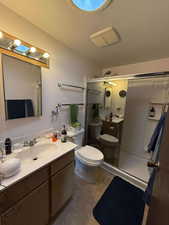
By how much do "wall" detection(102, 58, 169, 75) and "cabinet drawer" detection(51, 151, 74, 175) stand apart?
87.2 inches

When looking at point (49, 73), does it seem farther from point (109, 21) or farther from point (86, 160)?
point (86, 160)

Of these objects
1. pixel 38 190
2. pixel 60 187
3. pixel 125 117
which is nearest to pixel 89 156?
pixel 60 187

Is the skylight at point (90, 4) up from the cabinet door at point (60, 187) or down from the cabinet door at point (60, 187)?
up

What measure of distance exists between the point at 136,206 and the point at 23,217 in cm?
142

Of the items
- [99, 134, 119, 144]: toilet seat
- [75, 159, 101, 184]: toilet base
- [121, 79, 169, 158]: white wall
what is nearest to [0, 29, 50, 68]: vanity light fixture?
[75, 159, 101, 184]: toilet base

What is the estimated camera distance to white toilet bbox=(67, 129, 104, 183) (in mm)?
1629

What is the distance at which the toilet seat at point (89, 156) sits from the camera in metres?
1.60

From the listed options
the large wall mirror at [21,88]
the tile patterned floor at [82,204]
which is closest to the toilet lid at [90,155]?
the tile patterned floor at [82,204]

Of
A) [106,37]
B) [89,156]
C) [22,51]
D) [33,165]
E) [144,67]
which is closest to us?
[33,165]

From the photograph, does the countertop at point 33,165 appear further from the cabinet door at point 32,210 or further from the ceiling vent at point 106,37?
the ceiling vent at point 106,37

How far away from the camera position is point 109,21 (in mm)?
1160

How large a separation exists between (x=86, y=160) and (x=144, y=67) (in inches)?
87.0

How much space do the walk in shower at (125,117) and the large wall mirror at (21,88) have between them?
4.05ft

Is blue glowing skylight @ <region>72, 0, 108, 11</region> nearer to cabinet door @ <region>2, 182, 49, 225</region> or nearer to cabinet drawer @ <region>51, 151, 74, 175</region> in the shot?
cabinet drawer @ <region>51, 151, 74, 175</region>
